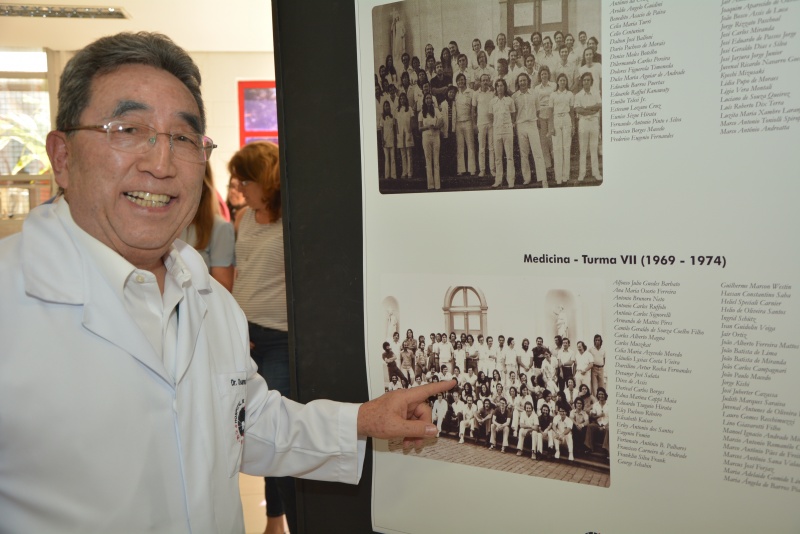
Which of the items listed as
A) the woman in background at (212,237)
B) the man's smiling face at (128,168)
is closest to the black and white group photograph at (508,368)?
the man's smiling face at (128,168)

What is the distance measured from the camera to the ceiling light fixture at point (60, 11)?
492cm

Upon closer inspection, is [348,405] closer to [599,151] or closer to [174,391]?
[174,391]

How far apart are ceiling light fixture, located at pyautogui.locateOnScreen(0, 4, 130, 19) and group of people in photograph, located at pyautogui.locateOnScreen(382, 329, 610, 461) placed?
4819 mm

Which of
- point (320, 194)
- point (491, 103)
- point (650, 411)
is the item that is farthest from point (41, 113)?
point (650, 411)

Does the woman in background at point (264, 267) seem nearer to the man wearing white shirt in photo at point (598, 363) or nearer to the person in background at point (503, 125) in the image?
the person in background at point (503, 125)

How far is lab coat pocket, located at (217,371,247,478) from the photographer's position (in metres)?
1.24

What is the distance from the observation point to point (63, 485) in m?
1.01

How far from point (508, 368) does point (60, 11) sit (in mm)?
5278

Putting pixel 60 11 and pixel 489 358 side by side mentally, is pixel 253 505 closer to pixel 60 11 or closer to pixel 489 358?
→ pixel 489 358

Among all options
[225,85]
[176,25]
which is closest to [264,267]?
[176,25]

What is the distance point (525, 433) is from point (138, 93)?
0.92m

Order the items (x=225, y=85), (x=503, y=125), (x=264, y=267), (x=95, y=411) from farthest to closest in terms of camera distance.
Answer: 1. (x=225, y=85)
2. (x=264, y=267)
3. (x=503, y=125)
4. (x=95, y=411)

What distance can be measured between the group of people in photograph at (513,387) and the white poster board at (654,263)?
0.02m

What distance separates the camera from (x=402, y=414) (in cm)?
128
